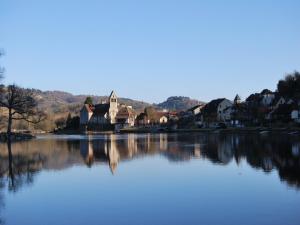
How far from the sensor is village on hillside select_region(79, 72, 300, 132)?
89875 millimetres

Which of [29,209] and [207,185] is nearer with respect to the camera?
[29,209]

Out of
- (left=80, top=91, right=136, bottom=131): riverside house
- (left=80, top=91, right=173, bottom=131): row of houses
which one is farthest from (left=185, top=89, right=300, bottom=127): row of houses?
(left=80, top=91, right=136, bottom=131): riverside house

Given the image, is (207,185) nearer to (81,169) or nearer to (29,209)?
(29,209)

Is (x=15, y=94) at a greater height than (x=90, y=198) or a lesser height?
greater

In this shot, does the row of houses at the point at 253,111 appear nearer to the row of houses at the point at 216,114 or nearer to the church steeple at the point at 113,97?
the row of houses at the point at 216,114

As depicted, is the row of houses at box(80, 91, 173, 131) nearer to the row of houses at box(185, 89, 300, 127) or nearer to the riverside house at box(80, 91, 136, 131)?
the riverside house at box(80, 91, 136, 131)

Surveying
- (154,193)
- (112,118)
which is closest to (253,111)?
(112,118)

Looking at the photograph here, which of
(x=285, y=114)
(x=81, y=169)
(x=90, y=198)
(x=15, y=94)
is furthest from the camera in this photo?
(x=285, y=114)

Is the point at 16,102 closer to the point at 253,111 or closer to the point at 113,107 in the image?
the point at 253,111

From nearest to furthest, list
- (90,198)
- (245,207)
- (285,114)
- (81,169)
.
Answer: (245,207) < (90,198) < (81,169) < (285,114)

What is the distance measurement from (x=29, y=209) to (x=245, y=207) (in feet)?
23.4

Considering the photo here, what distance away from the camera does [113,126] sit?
13225 centimetres

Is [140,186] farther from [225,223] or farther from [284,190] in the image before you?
[225,223]

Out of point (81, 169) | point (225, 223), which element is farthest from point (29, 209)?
point (81, 169)
